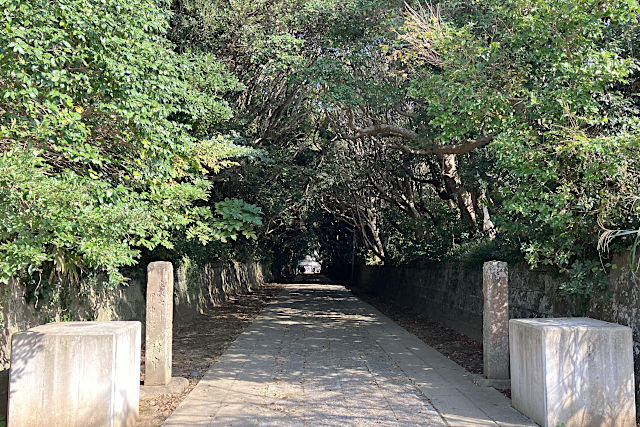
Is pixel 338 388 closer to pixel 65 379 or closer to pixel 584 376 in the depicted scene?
pixel 584 376

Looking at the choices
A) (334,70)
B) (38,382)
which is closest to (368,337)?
(334,70)

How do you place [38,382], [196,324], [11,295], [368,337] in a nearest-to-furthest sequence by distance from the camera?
1. [38,382]
2. [11,295]
3. [368,337]
4. [196,324]

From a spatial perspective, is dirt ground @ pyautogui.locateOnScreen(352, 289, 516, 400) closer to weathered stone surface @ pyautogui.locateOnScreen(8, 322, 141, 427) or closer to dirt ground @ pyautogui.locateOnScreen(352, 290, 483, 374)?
dirt ground @ pyautogui.locateOnScreen(352, 290, 483, 374)

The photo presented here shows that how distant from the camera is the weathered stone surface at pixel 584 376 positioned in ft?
18.1

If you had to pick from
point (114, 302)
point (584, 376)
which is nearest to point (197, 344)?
point (114, 302)

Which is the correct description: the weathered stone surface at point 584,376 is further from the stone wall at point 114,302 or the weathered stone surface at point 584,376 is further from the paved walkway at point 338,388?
the stone wall at point 114,302

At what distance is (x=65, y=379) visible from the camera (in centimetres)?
531

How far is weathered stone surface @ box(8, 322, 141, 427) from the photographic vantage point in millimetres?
5258

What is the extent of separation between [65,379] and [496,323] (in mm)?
5683

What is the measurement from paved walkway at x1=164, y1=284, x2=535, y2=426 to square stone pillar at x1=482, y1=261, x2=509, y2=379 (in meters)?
0.43

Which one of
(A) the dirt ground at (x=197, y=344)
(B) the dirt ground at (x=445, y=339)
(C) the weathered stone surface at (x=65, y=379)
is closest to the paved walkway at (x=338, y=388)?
(A) the dirt ground at (x=197, y=344)

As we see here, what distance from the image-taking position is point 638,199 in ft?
20.0

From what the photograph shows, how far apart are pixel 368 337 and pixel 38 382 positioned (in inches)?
324

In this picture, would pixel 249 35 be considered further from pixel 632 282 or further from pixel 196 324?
pixel 632 282
